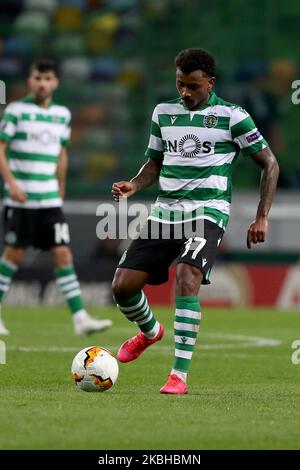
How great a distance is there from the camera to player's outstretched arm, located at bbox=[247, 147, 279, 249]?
6.64 meters

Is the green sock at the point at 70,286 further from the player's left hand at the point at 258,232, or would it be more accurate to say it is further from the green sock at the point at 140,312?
the player's left hand at the point at 258,232

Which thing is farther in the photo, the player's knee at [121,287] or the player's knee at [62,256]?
the player's knee at [62,256]

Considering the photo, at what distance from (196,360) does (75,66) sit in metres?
11.7

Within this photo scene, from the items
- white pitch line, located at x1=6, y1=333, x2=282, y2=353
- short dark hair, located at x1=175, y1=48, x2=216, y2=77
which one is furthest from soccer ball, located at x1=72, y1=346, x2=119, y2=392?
white pitch line, located at x1=6, y1=333, x2=282, y2=353

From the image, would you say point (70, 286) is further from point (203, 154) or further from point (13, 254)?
point (203, 154)

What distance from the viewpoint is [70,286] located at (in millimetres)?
10531

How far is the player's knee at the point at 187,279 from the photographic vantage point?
21.5 ft

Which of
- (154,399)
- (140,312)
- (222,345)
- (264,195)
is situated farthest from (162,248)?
(222,345)

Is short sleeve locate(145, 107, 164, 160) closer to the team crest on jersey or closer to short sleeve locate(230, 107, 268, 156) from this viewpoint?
the team crest on jersey

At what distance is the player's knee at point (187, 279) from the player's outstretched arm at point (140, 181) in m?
0.61

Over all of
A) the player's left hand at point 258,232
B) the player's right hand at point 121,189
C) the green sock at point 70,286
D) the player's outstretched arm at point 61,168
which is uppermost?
the player's outstretched arm at point 61,168

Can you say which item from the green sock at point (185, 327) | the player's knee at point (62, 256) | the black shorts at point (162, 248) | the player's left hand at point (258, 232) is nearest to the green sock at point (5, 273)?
the player's knee at point (62, 256)

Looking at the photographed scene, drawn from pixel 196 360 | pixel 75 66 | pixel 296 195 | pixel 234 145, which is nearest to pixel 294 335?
pixel 196 360
